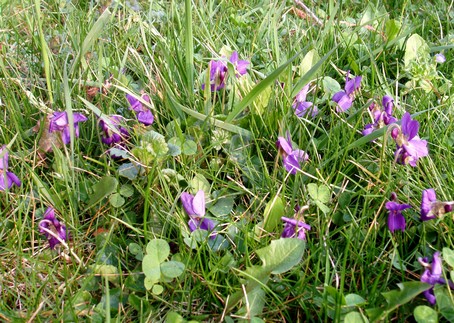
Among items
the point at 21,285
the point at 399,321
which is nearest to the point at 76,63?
the point at 21,285

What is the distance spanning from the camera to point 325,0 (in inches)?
100

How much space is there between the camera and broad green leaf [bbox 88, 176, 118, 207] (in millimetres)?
1374

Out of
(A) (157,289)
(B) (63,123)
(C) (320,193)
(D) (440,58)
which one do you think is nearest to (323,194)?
(C) (320,193)

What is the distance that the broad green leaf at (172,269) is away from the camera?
3.98ft

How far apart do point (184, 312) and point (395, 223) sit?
503mm

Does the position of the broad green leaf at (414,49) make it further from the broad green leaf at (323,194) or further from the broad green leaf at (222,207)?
the broad green leaf at (222,207)

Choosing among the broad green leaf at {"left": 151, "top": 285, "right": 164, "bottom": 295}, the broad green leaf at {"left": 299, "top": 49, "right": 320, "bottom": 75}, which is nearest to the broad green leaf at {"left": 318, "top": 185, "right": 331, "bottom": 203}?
the broad green leaf at {"left": 151, "top": 285, "right": 164, "bottom": 295}

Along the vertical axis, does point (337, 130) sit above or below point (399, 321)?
above

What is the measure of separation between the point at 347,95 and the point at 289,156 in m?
0.31

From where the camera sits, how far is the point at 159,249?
4.08ft

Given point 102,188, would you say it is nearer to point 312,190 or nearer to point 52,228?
point 52,228

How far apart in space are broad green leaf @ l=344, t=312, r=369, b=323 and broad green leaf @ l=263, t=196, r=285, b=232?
0.30m

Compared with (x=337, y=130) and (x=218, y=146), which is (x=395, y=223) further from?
(x=218, y=146)

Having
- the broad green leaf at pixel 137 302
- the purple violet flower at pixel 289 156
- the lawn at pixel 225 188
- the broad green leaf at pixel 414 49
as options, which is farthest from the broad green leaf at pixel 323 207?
the broad green leaf at pixel 414 49
